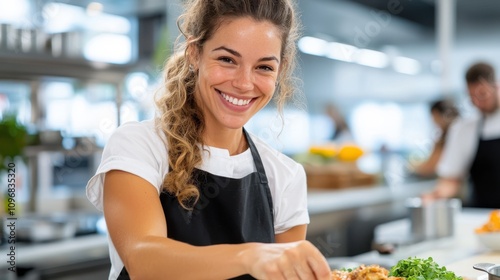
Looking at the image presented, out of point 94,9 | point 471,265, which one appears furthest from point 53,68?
point 471,265

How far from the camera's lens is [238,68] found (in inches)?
54.7

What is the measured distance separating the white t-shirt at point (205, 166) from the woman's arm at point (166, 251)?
44 millimetres

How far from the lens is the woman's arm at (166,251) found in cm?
106

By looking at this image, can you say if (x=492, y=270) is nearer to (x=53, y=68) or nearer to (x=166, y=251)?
(x=166, y=251)

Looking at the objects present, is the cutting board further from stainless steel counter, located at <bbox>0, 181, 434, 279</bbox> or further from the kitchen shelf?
the kitchen shelf

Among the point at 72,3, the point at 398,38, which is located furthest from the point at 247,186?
the point at 398,38

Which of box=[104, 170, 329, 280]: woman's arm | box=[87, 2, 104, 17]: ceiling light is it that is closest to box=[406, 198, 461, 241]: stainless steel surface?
box=[104, 170, 329, 280]: woman's arm

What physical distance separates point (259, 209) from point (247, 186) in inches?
2.9

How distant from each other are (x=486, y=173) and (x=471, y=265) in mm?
2334

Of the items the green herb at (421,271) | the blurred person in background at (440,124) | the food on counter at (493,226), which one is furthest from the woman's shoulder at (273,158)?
the blurred person in background at (440,124)

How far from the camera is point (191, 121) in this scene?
1548mm

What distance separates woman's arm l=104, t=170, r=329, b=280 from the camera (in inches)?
41.6

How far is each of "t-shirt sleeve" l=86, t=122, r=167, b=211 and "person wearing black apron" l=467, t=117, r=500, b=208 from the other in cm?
311

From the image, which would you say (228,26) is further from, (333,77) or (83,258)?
(333,77)
